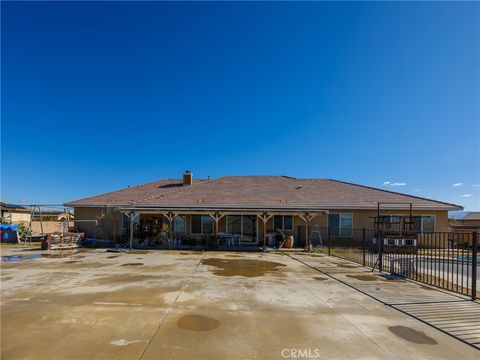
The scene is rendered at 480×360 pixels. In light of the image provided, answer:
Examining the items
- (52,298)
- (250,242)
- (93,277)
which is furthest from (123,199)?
(52,298)

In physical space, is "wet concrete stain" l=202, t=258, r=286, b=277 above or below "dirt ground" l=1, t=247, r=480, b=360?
below

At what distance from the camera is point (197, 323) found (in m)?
4.95

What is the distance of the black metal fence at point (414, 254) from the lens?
7639 millimetres

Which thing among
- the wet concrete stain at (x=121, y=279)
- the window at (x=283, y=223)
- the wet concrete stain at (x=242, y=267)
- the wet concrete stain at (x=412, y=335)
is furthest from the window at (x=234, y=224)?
the wet concrete stain at (x=412, y=335)

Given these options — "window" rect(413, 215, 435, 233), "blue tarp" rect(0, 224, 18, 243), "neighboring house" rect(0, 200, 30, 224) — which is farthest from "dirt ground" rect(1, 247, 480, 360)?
"neighboring house" rect(0, 200, 30, 224)

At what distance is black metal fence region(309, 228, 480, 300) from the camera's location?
764cm

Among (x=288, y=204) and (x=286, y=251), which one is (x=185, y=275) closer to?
(x=286, y=251)

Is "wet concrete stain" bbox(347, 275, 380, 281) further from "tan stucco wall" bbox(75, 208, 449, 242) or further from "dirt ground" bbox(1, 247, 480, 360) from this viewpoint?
"tan stucco wall" bbox(75, 208, 449, 242)

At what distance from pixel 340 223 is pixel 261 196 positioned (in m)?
5.45

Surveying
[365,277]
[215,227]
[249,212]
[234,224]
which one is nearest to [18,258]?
[215,227]

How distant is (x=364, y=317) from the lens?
17.8ft

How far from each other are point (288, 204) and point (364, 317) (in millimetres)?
12692

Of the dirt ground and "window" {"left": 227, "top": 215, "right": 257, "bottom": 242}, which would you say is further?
"window" {"left": 227, "top": 215, "right": 257, "bottom": 242}

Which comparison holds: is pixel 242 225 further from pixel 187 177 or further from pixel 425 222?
pixel 425 222
